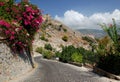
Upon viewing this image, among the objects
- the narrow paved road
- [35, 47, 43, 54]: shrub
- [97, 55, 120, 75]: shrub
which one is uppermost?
[35, 47, 43, 54]: shrub

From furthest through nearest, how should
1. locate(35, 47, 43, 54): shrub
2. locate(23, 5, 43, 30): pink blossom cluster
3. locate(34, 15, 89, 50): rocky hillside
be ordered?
locate(34, 15, 89, 50): rocky hillside
locate(35, 47, 43, 54): shrub
locate(23, 5, 43, 30): pink blossom cluster

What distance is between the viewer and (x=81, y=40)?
284ft

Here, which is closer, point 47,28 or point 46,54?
point 46,54

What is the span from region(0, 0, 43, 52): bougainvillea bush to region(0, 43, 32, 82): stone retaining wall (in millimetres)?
920

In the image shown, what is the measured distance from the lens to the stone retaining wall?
1645 centimetres

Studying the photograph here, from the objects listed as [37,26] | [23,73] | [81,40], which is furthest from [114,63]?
[81,40]

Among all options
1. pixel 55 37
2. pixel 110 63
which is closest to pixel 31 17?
pixel 110 63

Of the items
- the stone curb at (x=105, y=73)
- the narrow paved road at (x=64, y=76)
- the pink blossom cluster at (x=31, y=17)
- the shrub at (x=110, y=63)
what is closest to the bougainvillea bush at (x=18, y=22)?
the pink blossom cluster at (x=31, y=17)

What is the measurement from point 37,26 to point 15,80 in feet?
30.5

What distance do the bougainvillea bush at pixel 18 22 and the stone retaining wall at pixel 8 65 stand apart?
0.92m

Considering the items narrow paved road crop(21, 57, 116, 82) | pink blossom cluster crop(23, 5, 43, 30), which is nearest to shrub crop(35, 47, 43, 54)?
pink blossom cluster crop(23, 5, 43, 30)

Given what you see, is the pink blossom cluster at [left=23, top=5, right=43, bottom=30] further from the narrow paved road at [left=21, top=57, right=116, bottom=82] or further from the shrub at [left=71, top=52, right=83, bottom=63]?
the shrub at [left=71, top=52, right=83, bottom=63]

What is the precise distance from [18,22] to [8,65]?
6.31 m

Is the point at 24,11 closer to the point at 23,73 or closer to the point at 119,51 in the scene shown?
the point at 23,73
